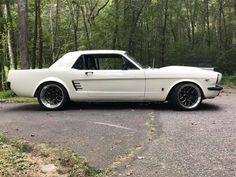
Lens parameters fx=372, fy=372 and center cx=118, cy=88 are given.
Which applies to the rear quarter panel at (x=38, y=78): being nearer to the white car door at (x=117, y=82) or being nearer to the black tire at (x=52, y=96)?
the black tire at (x=52, y=96)

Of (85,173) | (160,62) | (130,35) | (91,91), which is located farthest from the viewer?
(160,62)

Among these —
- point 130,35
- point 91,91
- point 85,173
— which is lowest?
point 85,173

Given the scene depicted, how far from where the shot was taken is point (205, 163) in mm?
4625

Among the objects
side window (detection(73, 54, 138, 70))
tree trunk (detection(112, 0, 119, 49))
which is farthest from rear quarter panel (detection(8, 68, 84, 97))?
tree trunk (detection(112, 0, 119, 49))

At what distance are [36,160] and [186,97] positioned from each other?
472 centimetres

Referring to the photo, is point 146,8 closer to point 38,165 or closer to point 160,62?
point 160,62

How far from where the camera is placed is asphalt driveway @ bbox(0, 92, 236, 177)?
463 centimetres

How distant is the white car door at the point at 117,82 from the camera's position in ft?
28.8

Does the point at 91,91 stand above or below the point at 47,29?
below

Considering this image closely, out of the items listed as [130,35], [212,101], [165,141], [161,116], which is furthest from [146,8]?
[165,141]

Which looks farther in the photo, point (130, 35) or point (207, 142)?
point (130, 35)

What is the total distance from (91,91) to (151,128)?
264cm

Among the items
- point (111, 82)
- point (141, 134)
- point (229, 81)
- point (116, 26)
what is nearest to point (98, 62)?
point (111, 82)

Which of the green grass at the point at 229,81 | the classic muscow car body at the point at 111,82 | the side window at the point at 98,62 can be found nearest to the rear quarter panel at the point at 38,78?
the classic muscow car body at the point at 111,82
